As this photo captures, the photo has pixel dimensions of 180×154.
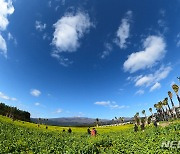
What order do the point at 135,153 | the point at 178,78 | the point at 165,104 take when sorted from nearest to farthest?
the point at 135,153, the point at 178,78, the point at 165,104

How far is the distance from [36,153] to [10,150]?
2901 millimetres

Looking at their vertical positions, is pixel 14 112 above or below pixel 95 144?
above

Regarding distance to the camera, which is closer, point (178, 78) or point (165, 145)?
point (165, 145)

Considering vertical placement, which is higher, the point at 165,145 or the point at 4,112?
the point at 4,112

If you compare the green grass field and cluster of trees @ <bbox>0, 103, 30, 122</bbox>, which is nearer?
the green grass field

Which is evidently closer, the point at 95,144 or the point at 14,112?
the point at 95,144

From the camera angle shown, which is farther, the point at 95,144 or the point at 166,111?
the point at 166,111

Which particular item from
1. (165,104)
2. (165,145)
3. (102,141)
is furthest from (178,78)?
(165,145)

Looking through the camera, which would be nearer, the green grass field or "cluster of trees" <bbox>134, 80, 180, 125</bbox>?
the green grass field

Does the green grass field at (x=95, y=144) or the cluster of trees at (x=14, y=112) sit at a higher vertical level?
the cluster of trees at (x=14, y=112)

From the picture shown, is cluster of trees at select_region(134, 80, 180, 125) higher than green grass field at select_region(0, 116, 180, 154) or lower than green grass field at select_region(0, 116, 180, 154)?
higher

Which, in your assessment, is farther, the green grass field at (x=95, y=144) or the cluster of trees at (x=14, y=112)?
the cluster of trees at (x=14, y=112)

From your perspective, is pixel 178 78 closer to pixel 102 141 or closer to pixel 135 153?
pixel 102 141

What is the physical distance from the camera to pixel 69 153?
752 inches
